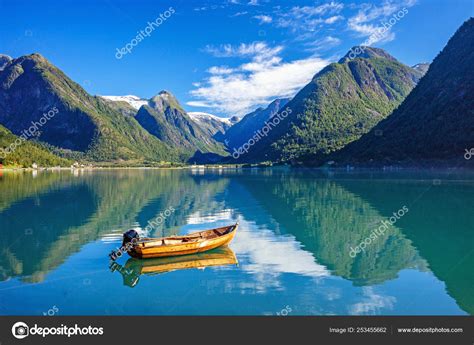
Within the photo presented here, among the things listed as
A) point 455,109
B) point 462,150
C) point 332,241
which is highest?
point 455,109

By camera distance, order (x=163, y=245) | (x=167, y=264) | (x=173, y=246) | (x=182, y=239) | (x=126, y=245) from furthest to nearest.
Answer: (x=182, y=239) < (x=173, y=246) < (x=163, y=245) < (x=126, y=245) < (x=167, y=264)

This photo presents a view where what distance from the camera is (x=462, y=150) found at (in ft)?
541

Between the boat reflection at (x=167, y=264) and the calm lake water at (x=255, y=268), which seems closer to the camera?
the calm lake water at (x=255, y=268)

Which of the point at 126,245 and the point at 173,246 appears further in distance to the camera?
the point at 173,246

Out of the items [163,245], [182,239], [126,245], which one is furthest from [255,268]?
[126,245]

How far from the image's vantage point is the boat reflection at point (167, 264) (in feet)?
90.2

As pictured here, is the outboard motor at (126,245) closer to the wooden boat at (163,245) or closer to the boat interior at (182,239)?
the wooden boat at (163,245)

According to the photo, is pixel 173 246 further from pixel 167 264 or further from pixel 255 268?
pixel 255 268

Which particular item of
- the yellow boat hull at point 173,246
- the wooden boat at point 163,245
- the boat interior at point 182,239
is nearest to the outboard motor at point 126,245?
the wooden boat at point 163,245

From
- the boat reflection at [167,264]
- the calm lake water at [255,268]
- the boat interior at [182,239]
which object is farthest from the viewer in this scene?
the boat interior at [182,239]

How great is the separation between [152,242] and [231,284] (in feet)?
26.8

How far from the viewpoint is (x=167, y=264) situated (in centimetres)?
2930

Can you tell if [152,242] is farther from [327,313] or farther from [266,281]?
[327,313]
